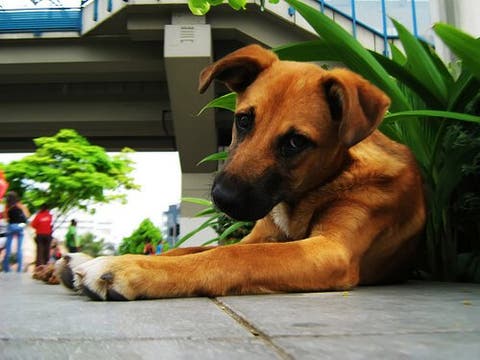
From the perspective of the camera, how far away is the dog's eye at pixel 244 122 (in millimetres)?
1751

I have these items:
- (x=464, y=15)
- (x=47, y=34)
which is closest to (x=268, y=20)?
(x=47, y=34)

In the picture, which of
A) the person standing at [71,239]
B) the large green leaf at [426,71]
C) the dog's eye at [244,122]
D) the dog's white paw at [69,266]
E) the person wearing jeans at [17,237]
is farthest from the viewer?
the person standing at [71,239]

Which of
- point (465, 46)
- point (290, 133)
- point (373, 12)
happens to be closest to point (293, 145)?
point (290, 133)

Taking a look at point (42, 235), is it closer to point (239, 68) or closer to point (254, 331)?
point (239, 68)

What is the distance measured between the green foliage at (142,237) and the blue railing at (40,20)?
35.1ft

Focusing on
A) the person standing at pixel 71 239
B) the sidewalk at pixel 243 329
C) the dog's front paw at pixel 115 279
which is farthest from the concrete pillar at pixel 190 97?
the sidewalk at pixel 243 329

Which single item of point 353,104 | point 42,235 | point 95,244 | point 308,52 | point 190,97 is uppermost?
point 190,97

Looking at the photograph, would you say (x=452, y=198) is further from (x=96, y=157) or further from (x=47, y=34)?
(x=96, y=157)

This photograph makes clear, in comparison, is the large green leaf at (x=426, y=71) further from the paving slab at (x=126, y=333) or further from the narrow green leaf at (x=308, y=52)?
the paving slab at (x=126, y=333)

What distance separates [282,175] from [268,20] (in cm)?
959

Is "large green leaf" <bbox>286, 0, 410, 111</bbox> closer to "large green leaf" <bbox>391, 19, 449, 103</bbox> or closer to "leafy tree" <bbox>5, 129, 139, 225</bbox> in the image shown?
"large green leaf" <bbox>391, 19, 449, 103</bbox>

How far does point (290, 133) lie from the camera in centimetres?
168

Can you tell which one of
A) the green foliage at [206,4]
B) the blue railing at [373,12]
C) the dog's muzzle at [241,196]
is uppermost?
the blue railing at [373,12]

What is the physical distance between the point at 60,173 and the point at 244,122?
43.1 ft
